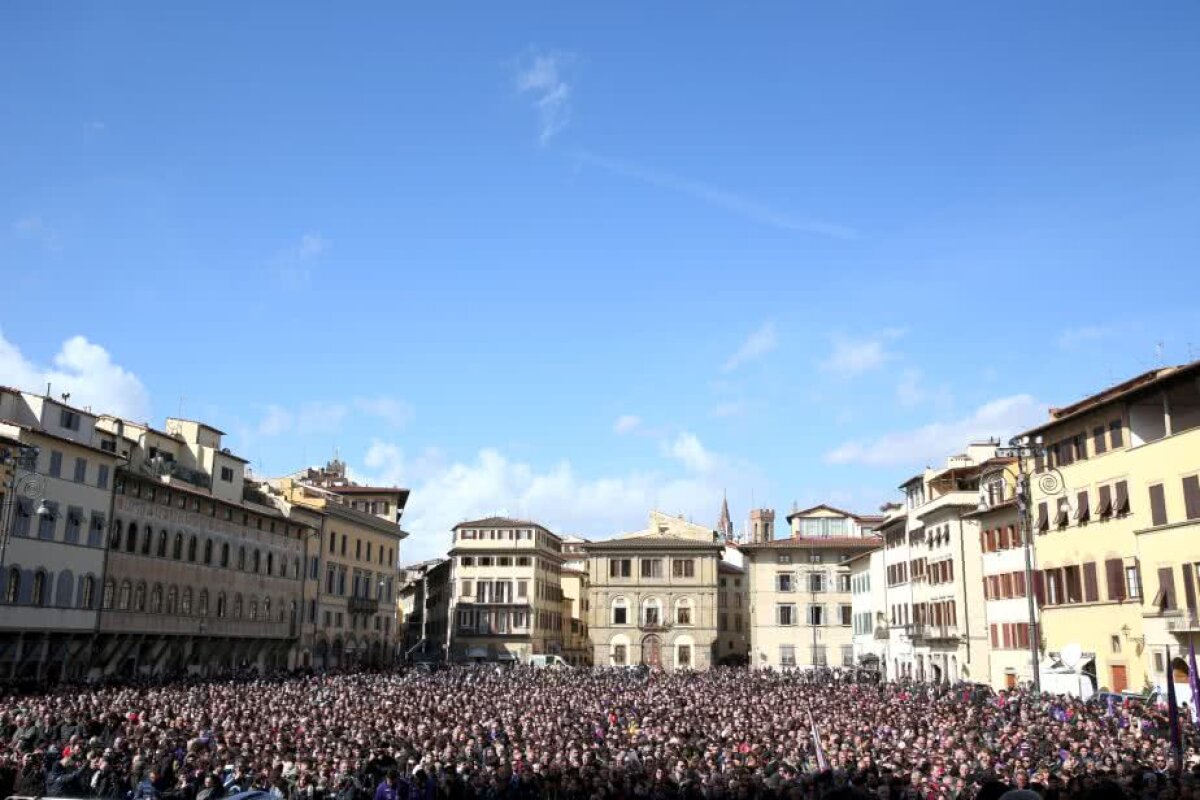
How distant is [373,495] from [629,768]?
61038 mm

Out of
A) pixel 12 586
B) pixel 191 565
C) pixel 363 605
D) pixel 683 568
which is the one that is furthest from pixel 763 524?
pixel 12 586

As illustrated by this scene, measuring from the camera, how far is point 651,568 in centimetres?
8394

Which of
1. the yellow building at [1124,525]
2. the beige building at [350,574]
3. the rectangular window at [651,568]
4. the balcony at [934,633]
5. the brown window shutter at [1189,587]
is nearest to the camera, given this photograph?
the brown window shutter at [1189,587]

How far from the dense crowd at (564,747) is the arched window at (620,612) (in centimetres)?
5021

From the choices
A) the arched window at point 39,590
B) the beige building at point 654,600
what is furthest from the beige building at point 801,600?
the arched window at point 39,590

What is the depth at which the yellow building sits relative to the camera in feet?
105

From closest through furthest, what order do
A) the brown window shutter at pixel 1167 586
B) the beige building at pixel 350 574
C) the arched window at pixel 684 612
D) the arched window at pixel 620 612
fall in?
the brown window shutter at pixel 1167 586 → the beige building at pixel 350 574 → the arched window at pixel 684 612 → the arched window at pixel 620 612

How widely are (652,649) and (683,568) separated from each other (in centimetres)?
689

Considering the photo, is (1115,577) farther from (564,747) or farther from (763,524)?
(763,524)

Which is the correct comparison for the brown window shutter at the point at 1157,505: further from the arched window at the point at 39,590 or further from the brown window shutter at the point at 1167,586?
the arched window at the point at 39,590

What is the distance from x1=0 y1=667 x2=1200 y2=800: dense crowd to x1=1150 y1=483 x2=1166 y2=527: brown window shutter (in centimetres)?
679

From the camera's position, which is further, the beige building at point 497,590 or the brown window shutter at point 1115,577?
the beige building at point 497,590

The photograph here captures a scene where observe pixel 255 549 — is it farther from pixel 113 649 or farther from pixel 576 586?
pixel 576 586

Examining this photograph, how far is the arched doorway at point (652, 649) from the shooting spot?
8218 centimetres
